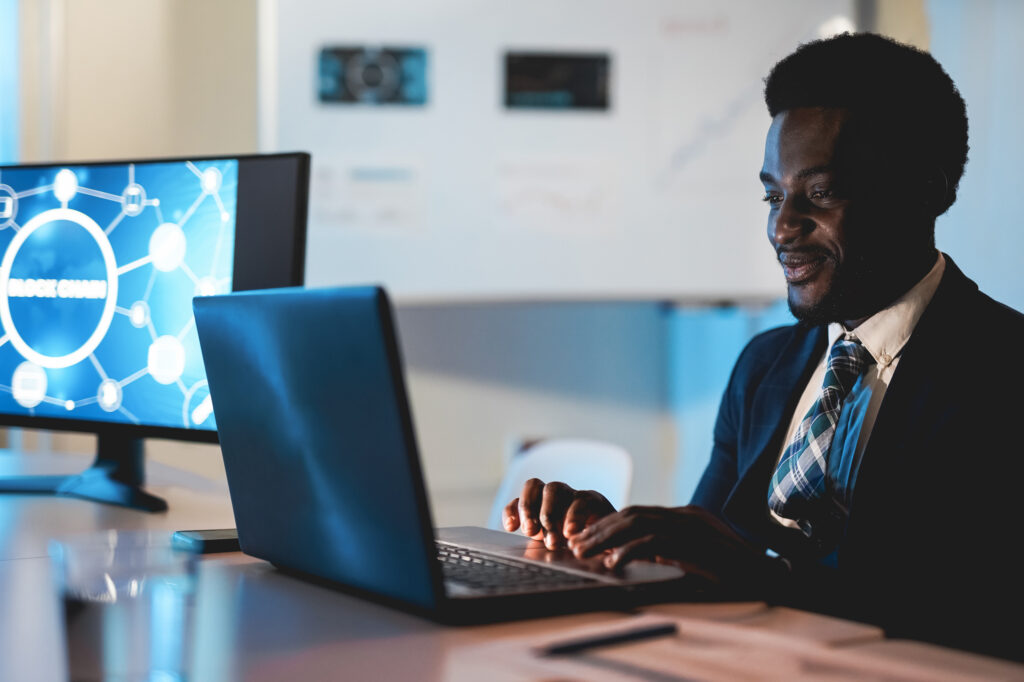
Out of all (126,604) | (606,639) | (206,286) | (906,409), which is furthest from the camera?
(206,286)

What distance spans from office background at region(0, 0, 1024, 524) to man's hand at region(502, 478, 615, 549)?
145cm

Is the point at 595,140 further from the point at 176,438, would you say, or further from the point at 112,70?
the point at 176,438

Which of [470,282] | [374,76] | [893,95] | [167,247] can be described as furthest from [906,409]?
[374,76]

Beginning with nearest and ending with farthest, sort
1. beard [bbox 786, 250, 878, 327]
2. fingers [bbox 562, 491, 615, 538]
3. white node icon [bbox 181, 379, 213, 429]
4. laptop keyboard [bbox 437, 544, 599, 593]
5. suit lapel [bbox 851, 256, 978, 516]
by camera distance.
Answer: laptop keyboard [bbox 437, 544, 599, 593] < fingers [bbox 562, 491, 615, 538] < suit lapel [bbox 851, 256, 978, 516] < beard [bbox 786, 250, 878, 327] < white node icon [bbox 181, 379, 213, 429]

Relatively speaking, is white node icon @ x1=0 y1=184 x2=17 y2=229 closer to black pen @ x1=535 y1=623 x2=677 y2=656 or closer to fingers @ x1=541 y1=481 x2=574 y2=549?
fingers @ x1=541 y1=481 x2=574 y2=549

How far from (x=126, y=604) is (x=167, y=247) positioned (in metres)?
0.68

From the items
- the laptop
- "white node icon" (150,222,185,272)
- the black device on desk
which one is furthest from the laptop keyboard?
"white node icon" (150,222,185,272)

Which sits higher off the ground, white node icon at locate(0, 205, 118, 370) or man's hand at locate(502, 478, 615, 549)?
white node icon at locate(0, 205, 118, 370)

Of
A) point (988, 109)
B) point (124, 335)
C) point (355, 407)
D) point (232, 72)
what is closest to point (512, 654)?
point (355, 407)

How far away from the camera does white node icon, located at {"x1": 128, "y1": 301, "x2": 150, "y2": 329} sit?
1.45 m

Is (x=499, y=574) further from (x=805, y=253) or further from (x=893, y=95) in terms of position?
(x=893, y=95)

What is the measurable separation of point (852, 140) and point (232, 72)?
1.77 m

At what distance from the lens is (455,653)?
0.72 m

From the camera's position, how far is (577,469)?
1771 mm
